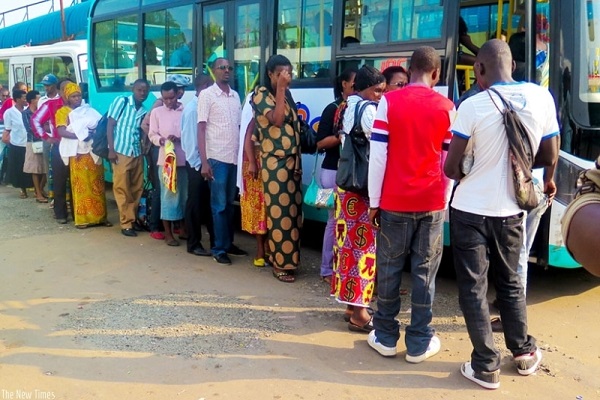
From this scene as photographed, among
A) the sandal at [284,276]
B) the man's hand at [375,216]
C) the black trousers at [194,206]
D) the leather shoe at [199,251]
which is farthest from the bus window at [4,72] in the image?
the man's hand at [375,216]

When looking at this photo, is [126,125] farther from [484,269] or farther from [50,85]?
Result: [484,269]

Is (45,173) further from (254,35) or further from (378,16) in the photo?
(378,16)

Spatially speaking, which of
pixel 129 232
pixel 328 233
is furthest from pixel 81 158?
pixel 328 233

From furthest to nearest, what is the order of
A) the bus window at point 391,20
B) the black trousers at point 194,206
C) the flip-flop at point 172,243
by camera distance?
the flip-flop at point 172,243 < the black trousers at point 194,206 < the bus window at point 391,20

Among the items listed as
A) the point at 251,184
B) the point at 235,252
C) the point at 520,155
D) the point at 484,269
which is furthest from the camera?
the point at 235,252

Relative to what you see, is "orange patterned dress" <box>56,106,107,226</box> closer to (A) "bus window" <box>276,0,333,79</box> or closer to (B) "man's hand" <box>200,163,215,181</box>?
(B) "man's hand" <box>200,163,215,181</box>

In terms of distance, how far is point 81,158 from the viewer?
714 cm

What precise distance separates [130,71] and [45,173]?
2.27 m

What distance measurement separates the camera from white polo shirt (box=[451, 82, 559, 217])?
10.1ft

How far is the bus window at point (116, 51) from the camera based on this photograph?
8.41 metres

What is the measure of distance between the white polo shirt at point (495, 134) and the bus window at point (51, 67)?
32.0 feet

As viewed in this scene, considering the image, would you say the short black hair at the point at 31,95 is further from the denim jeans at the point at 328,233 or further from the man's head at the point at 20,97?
the denim jeans at the point at 328,233

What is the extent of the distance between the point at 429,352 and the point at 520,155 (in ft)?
4.44

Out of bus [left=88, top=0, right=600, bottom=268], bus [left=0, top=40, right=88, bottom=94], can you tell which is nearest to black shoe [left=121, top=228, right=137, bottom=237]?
bus [left=88, top=0, right=600, bottom=268]
